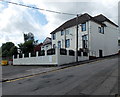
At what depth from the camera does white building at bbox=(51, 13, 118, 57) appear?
30.7 m

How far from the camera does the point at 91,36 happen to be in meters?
30.4

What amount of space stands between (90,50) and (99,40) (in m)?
4.94

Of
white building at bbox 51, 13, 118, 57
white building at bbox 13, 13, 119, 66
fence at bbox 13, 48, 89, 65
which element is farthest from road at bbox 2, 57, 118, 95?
white building at bbox 51, 13, 118, 57

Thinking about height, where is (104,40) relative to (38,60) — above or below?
above

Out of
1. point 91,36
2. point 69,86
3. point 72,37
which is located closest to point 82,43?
point 91,36

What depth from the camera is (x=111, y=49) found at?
38.0 meters

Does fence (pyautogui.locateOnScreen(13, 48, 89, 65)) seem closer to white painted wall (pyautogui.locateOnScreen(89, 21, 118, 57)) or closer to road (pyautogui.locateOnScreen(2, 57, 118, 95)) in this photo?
white painted wall (pyautogui.locateOnScreen(89, 21, 118, 57))

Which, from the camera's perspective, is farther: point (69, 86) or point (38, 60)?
point (38, 60)

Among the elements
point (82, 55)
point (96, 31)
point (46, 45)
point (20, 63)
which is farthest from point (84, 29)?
point (46, 45)

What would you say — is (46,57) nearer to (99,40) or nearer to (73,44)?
(73,44)

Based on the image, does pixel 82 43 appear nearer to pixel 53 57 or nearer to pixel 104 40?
pixel 104 40

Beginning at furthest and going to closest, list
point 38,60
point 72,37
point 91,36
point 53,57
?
point 72,37 → point 91,36 → point 38,60 → point 53,57

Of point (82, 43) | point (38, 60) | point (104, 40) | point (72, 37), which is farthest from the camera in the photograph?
point (72, 37)

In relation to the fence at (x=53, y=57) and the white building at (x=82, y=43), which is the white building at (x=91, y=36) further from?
the fence at (x=53, y=57)
